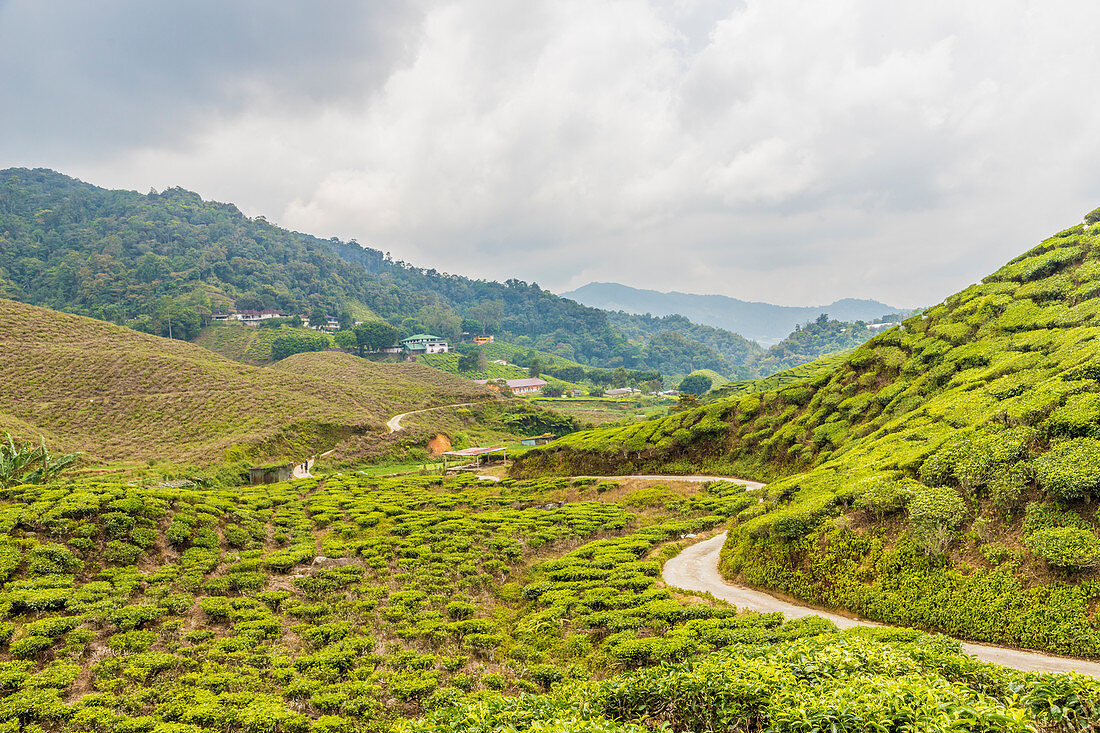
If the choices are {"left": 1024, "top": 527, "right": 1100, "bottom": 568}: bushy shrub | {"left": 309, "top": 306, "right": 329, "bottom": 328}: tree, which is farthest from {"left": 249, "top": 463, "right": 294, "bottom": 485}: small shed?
{"left": 309, "top": 306, "right": 329, "bottom": 328}: tree

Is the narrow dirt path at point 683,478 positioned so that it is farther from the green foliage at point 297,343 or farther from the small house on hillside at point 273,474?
the green foliage at point 297,343

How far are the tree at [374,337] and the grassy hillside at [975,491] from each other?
117m

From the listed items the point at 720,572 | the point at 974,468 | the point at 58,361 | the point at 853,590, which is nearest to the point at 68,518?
the point at 720,572

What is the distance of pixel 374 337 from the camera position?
129m

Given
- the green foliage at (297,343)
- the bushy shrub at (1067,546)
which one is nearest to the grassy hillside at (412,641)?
the bushy shrub at (1067,546)

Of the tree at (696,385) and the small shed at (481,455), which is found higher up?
the tree at (696,385)

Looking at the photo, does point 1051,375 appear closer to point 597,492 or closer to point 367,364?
point 597,492

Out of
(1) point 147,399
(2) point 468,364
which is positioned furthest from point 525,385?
(1) point 147,399

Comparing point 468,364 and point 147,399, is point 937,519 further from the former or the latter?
point 468,364

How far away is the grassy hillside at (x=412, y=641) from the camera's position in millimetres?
6906

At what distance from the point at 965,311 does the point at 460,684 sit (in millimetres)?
30074

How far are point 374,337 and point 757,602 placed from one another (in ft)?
410

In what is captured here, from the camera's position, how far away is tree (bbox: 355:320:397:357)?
419ft

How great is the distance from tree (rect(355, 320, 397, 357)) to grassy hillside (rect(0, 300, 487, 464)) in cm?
5220
